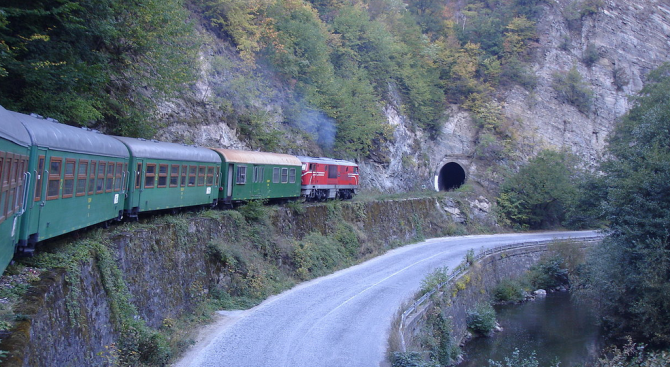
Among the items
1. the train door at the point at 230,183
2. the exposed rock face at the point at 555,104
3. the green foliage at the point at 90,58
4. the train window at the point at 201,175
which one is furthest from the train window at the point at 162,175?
the exposed rock face at the point at 555,104

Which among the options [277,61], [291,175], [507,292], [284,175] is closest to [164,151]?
[284,175]

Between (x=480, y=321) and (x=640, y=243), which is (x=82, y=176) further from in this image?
(x=640, y=243)

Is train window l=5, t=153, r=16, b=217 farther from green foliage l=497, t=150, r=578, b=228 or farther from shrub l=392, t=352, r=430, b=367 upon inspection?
green foliage l=497, t=150, r=578, b=228

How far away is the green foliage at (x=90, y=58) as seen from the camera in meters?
13.8

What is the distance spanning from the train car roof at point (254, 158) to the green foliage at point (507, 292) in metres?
13.4

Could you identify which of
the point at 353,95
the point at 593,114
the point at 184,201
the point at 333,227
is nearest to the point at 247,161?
the point at 184,201

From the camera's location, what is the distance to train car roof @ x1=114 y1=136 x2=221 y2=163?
14.0 metres

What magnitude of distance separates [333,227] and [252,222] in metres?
6.58

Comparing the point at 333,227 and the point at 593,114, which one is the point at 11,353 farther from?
the point at 593,114

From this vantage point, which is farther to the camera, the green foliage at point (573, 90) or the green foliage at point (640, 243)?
the green foliage at point (573, 90)

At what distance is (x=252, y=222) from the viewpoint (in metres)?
19.1

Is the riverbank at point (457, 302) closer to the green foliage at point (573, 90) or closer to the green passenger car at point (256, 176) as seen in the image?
the green passenger car at point (256, 176)

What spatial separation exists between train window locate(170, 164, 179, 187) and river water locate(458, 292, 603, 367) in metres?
11.5

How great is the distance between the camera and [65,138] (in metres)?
9.75
